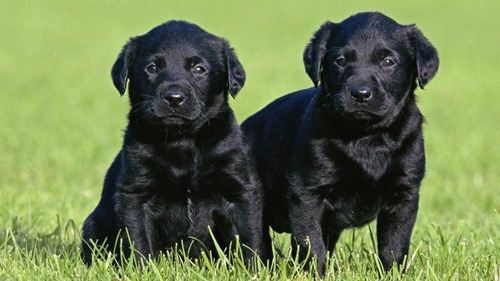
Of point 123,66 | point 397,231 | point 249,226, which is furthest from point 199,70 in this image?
point 397,231

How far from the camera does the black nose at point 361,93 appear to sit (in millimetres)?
A: 5109

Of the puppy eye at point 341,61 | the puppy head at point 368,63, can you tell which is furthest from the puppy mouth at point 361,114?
the puppy eye at point 341,61

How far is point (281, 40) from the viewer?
89.7ft

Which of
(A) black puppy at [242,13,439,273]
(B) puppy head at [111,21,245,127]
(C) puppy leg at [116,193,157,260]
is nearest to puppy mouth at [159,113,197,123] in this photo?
(B) puppy head at [111,21,245,127]

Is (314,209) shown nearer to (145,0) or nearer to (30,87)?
(30,87)

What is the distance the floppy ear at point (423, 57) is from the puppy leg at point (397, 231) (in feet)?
2.15

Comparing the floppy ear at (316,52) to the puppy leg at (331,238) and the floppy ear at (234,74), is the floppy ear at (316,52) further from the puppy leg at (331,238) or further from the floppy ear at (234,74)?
the puppy leg at (331,238)

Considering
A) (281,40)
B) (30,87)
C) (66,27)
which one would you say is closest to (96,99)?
(30,87)

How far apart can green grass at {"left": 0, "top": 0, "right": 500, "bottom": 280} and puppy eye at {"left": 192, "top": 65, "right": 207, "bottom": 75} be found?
39.7 inches

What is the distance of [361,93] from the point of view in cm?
511

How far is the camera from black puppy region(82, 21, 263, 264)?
5270 millimetres

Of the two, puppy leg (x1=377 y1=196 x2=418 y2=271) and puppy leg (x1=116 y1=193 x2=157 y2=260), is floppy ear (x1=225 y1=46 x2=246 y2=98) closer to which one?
puppy leg (x1=116 y1=193 x2=157 y2=260)

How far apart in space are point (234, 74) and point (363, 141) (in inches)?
31.1

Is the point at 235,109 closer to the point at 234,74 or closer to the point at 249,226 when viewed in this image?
the point at 234,74
